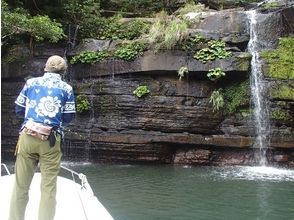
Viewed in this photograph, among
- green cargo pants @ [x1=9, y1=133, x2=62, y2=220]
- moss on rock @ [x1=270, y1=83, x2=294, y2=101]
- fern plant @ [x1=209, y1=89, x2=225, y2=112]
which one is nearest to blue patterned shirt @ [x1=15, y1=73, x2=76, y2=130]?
green cargo pants @ [x1=9, y1=133, x2=62, y2=220]

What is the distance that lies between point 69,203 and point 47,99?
1.37 m

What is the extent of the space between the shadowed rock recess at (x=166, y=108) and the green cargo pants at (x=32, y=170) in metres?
9.76

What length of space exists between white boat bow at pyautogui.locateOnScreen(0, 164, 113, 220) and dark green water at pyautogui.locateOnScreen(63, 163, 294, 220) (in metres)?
2.23

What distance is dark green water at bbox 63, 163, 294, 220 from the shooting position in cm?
820

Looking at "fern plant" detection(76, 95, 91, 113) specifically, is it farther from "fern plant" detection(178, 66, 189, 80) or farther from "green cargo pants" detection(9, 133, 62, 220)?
"green cargo pants" detection(9, 133, 62, 220)

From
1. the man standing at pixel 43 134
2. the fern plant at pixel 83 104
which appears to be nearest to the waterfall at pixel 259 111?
the fern plant at pixel 83 104

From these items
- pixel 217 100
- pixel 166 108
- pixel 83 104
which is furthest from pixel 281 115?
pixel 83 104

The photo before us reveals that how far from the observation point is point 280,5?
15352 millimetres

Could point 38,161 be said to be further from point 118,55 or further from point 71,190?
point 118,55

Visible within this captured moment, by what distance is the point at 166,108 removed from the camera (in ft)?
46.5

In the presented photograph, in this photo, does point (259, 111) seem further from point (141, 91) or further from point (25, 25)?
point (25, 25)

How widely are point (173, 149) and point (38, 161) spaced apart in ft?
33.8

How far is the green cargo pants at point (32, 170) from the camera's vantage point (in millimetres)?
4359

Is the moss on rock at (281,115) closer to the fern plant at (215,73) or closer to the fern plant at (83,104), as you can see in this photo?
the fern plant at (215,73)
